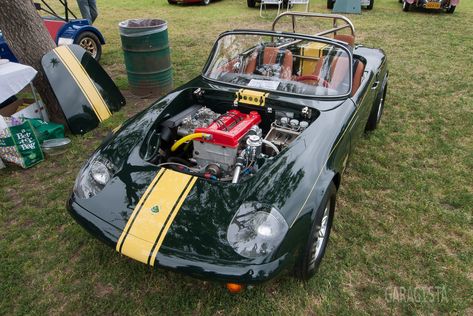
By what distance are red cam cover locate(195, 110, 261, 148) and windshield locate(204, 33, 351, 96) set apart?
0.32 m

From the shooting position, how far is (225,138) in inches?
100

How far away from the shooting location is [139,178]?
234 cm

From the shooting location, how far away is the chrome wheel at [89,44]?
647 cm

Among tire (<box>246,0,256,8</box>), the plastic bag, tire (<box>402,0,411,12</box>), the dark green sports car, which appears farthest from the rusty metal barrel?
tire (<box>402,0,411,12</box>)

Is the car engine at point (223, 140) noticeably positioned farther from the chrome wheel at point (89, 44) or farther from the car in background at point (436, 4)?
the car in background at point (436, 4)

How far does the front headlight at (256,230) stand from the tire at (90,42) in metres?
5.50

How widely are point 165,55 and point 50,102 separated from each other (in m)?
1.72

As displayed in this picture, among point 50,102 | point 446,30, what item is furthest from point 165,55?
point 446,30

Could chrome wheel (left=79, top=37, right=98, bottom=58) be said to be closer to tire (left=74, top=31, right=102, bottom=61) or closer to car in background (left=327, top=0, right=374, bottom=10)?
tire (left=74, top=31, right=102, bottom=61)

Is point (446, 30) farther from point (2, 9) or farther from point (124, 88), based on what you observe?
point (2, 9)

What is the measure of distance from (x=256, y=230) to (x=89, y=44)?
5985 mm

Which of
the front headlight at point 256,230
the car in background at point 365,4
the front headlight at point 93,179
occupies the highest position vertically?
the front headlight at point 256,230

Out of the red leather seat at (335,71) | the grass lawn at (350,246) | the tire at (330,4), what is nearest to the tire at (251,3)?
the tire at (330,4)

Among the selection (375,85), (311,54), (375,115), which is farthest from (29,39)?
(375,115)
